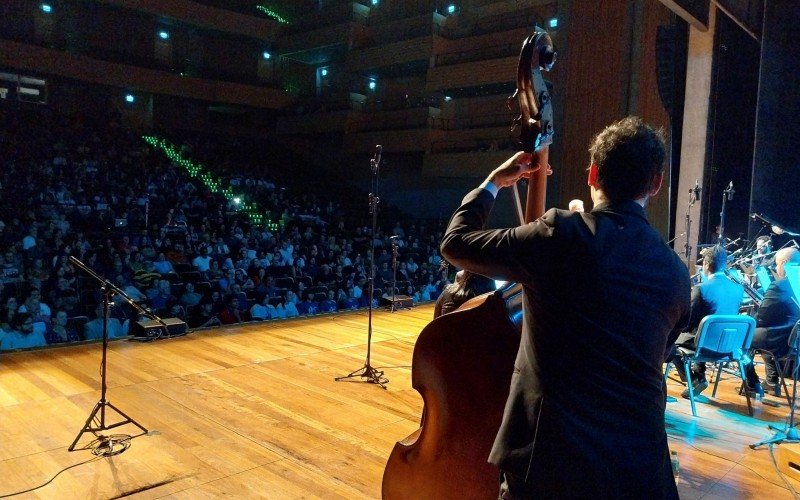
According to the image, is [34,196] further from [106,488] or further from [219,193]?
[106,488]

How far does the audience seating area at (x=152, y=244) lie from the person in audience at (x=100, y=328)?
15 mm

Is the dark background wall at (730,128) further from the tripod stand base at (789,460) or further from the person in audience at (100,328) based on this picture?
the person in audience at (100,328)

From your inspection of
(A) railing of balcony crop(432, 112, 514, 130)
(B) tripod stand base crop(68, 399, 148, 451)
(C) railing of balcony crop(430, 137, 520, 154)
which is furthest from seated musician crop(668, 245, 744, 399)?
(A) railing of balcony crop(432, 112, 514, 130)

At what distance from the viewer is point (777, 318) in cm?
374

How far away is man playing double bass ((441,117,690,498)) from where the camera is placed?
2.99ft

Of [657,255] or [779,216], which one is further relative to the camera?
[779,216]

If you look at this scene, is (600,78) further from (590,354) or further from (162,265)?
(590,354)

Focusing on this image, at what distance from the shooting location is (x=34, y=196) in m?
8.30

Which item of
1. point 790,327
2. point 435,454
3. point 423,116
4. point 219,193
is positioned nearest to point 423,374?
point 435,454

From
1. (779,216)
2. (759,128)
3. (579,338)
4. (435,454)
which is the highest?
(759,128)

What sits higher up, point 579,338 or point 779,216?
point 779,216

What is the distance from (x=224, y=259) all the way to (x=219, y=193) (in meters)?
5.55

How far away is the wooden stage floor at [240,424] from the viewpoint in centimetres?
239

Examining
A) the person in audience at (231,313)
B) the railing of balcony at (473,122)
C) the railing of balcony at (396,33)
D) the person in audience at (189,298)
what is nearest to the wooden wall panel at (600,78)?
the railing of balcony at (473,122)
